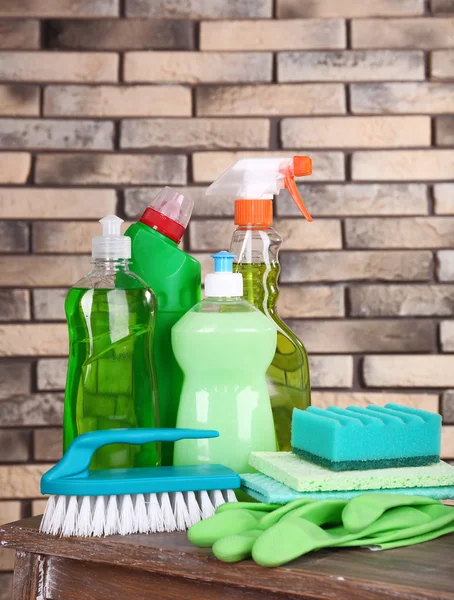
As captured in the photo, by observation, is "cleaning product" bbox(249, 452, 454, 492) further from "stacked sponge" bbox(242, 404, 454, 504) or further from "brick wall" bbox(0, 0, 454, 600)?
"brick wall" bbox(0, 0, 454, 600)

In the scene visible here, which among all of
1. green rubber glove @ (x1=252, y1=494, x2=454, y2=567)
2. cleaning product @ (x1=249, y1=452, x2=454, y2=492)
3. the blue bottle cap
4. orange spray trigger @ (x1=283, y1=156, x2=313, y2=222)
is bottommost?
green rubber glove @ (x1=252, y1=494, x2=454, y2=567)

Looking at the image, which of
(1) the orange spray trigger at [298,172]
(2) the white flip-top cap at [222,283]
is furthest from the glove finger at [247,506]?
(1) the orange spray trigger at [298,172]

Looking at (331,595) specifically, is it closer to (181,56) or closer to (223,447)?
(223,447)

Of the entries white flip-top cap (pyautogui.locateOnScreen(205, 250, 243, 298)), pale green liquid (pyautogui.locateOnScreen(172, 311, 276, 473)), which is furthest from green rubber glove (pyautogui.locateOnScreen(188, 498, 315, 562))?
white flip-top cap (pyautogui.locateOnScreen(205, 250, 243, 298))

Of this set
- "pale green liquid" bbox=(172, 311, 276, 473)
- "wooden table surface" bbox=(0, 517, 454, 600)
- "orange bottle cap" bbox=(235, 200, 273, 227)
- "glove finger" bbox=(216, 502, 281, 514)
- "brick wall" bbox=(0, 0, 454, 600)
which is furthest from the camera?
"brick wall" bbox=(0, 0, 454, 600)

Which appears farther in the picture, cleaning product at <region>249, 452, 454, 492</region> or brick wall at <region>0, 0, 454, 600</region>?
brick wall at <region>0, 0, 454, 600</region>

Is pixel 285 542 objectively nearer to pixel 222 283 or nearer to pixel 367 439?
pixel 367 439

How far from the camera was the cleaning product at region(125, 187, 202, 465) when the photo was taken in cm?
87

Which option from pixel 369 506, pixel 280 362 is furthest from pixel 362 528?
pixel 280 362

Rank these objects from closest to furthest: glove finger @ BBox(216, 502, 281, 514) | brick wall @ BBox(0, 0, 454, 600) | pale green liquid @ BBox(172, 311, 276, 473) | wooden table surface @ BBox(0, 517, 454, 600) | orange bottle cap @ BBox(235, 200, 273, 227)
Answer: wooden table surface @ BBox(0, 517, 454, 600), glove finger @ BBox(216, 502, 281, 514), pale green liquid @ BBox(172, 311, 276, 473), orange bottle cap @ BBox(235, 200, 273, 227), brick wall @ BBox(0, 0, 454, 600)

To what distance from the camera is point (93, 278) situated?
837 millimetres

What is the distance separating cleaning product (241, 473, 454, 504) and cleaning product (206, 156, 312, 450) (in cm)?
14

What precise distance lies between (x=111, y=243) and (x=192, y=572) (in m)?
0.35

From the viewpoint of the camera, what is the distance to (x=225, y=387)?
31.6 inches
